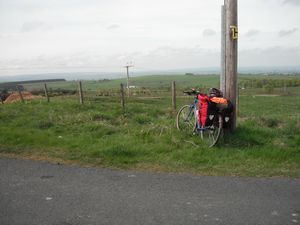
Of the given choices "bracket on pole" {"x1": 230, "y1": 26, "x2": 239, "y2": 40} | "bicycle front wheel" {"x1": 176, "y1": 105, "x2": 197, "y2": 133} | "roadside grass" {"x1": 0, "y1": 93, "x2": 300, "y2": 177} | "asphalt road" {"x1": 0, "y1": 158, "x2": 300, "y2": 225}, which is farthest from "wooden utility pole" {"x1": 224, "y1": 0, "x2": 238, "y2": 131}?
"asphalt road" {"x1": 0, "y1": 158, "x2": 300, "y2": 225}

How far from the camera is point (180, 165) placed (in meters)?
6.19

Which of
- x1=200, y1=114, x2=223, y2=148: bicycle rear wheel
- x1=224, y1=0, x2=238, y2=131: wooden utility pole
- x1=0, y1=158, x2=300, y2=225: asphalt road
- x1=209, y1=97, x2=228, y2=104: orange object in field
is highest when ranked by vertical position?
x1=224, y1=0, x2=238, y2=131: wooden utility pole

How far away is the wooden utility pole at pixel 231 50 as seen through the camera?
740 centimetres

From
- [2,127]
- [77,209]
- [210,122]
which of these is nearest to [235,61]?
[210,122]

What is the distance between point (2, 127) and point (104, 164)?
5.05 meters

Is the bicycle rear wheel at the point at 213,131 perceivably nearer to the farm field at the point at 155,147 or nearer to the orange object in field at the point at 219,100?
the farm field at the point at 155,147

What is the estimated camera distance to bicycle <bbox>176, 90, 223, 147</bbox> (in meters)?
7.25

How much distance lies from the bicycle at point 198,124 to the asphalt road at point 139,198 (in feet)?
6.51

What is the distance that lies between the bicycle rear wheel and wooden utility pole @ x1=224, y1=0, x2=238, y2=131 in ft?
1.76

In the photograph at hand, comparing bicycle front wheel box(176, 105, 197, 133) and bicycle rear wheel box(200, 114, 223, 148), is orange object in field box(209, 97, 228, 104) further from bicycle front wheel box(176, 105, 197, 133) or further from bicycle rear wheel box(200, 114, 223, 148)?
bicycle front wheel box(176, 105, 197, 133)

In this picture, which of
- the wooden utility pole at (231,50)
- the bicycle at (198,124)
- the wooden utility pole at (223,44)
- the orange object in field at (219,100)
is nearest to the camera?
the orange object in field at (219,100)

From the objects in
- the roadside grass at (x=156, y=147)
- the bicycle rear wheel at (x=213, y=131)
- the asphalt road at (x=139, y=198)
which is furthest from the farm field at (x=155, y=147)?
the asphalt road at (x=139, y=198)

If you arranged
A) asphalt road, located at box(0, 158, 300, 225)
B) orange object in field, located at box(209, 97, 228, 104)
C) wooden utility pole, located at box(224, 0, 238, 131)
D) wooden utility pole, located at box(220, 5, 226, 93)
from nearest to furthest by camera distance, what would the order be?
asphalt road, located at box(0, 158, 300, 225) < orange object in field, located at box(209, 97, 228, 104) < wooden utility pole, located at box(224, 0, 238, 131) < wooden utility pole, located at box(220, 5, 226, 93)

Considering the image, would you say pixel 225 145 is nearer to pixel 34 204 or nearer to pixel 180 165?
pixel 180 165
